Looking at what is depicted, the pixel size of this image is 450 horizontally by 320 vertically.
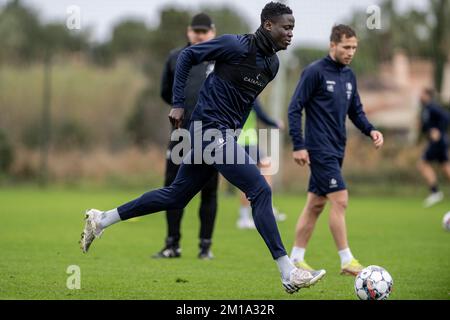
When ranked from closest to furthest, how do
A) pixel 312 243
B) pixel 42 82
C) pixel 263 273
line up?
pixel 263 273 → pixel 312 243 → pixel 42 82

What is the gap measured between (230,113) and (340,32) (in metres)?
1.82

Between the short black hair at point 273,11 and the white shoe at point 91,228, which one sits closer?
the short black hair at point 273,11

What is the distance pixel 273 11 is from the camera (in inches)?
253

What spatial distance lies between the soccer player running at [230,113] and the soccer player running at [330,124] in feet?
4.10

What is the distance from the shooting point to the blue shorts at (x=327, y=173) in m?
7.81

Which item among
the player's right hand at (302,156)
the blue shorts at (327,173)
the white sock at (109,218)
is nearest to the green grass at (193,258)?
the white sock at (109,218)

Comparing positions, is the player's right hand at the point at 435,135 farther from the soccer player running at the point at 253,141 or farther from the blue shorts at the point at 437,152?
the soccer player running at the point at 253,141

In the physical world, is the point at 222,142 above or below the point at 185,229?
above

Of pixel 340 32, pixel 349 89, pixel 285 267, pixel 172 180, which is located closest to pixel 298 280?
pixel 285 267

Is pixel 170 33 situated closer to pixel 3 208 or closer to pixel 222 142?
pixel 3 208

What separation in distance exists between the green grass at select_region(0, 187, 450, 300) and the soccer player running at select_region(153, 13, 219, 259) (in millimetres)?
226

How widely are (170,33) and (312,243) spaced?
1925cm

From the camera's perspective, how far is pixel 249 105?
6715mm
